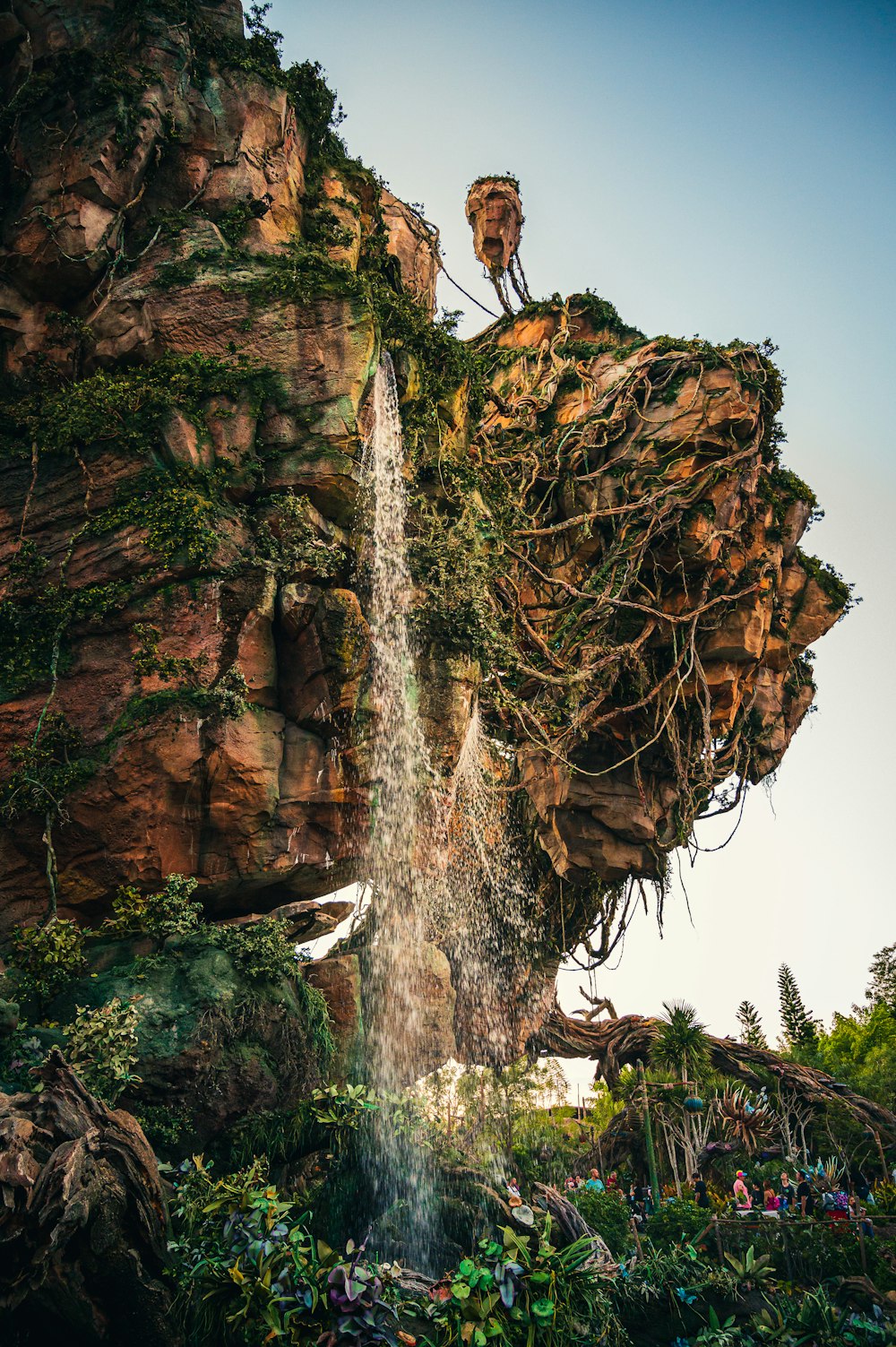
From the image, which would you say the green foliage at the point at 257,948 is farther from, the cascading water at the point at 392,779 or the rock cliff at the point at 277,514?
the cascading water at the point at 392,779

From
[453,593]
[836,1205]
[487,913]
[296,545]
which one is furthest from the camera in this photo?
[487,913]

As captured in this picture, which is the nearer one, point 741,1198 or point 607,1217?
point 607,1217

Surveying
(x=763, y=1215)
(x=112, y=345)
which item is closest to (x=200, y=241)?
(x=112, y=345)

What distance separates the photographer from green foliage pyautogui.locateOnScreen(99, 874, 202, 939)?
32.0ft

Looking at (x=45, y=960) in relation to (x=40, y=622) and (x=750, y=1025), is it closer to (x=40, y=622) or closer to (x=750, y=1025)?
(x=40, y=622)

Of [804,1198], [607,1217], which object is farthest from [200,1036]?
[804,1198]

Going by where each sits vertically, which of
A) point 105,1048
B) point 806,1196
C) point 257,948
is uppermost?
point 257,948

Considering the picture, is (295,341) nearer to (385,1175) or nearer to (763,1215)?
(385,1175)

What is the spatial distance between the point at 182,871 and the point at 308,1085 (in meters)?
2.58

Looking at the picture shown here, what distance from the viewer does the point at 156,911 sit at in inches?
390

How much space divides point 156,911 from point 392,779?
349 centimetres

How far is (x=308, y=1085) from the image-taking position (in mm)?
9688

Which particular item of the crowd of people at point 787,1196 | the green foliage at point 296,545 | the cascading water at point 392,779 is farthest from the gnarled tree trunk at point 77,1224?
the crowd of people at point 787,1196

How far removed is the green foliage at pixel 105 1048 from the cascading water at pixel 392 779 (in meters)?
4.41
